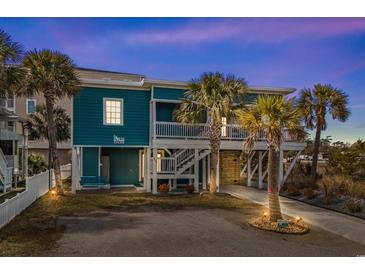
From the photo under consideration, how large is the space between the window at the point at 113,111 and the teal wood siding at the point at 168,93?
Answer: 2.02m

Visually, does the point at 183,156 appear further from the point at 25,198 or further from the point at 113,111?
the point at 25,198

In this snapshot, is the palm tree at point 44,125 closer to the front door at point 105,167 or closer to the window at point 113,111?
the front door at point 105,167

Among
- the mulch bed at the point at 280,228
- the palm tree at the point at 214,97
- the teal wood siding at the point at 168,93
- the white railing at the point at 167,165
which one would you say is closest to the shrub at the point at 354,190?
the mulch bed at the point at 280,228

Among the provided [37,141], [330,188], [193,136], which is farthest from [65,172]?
[330,188]

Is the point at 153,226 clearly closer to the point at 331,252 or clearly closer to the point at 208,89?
the point at 331,252

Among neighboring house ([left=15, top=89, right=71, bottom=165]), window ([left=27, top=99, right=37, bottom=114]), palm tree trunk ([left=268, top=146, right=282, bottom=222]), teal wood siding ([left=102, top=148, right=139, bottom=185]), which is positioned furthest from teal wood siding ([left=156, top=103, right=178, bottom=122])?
window ([left=27, top=99, right=37, bottom=114])

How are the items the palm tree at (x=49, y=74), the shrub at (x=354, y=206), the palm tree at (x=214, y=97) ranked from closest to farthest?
the shrub at (x=354, y=206), the palm tree at (x=49, y=74), the palm tree at (x=214, y=97)

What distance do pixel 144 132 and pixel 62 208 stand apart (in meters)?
6.72

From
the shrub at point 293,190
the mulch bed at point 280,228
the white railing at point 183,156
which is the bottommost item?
the mulch bed at point 280,228

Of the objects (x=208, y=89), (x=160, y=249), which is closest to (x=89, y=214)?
(x=160, y=249)

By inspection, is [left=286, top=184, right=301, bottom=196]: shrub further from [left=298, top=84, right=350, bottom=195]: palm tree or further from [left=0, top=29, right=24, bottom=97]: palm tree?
[left=0, top=29, right=24, bottom=97]: palm tree

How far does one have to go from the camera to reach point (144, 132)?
17.8 m

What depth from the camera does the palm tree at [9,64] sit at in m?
12.1

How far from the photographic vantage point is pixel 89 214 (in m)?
11.5
